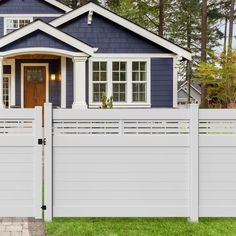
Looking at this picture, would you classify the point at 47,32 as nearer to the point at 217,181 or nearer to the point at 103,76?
the point at 103,76

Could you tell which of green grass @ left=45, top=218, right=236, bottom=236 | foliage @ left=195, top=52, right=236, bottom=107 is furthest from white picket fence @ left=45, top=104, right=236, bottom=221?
foliage @ left=195, top=52, right=236, bottom=107

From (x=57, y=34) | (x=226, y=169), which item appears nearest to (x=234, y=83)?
(x=57, y=34)

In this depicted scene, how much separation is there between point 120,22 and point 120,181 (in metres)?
12.2

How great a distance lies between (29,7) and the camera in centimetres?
1966

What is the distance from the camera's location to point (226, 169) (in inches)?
200

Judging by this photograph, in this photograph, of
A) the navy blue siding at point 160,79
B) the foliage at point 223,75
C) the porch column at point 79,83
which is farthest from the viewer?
the foliage at point 223,75

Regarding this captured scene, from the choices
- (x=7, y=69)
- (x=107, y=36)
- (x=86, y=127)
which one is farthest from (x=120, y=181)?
(x=7, y=69)

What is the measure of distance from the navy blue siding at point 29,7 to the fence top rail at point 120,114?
608 inches

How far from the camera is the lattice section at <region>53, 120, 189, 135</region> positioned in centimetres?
500

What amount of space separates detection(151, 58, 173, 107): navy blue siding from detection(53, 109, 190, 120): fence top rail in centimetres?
1193

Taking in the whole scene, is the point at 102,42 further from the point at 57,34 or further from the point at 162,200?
the point at 162,200

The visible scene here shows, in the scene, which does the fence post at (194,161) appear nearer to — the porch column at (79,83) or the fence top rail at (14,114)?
the fence top rail at (14,114)

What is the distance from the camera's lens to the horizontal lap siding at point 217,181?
506 cm

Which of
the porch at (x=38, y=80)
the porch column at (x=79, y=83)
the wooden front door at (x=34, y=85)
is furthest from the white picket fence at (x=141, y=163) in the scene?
the wooden front door at (x=34, y=85)
